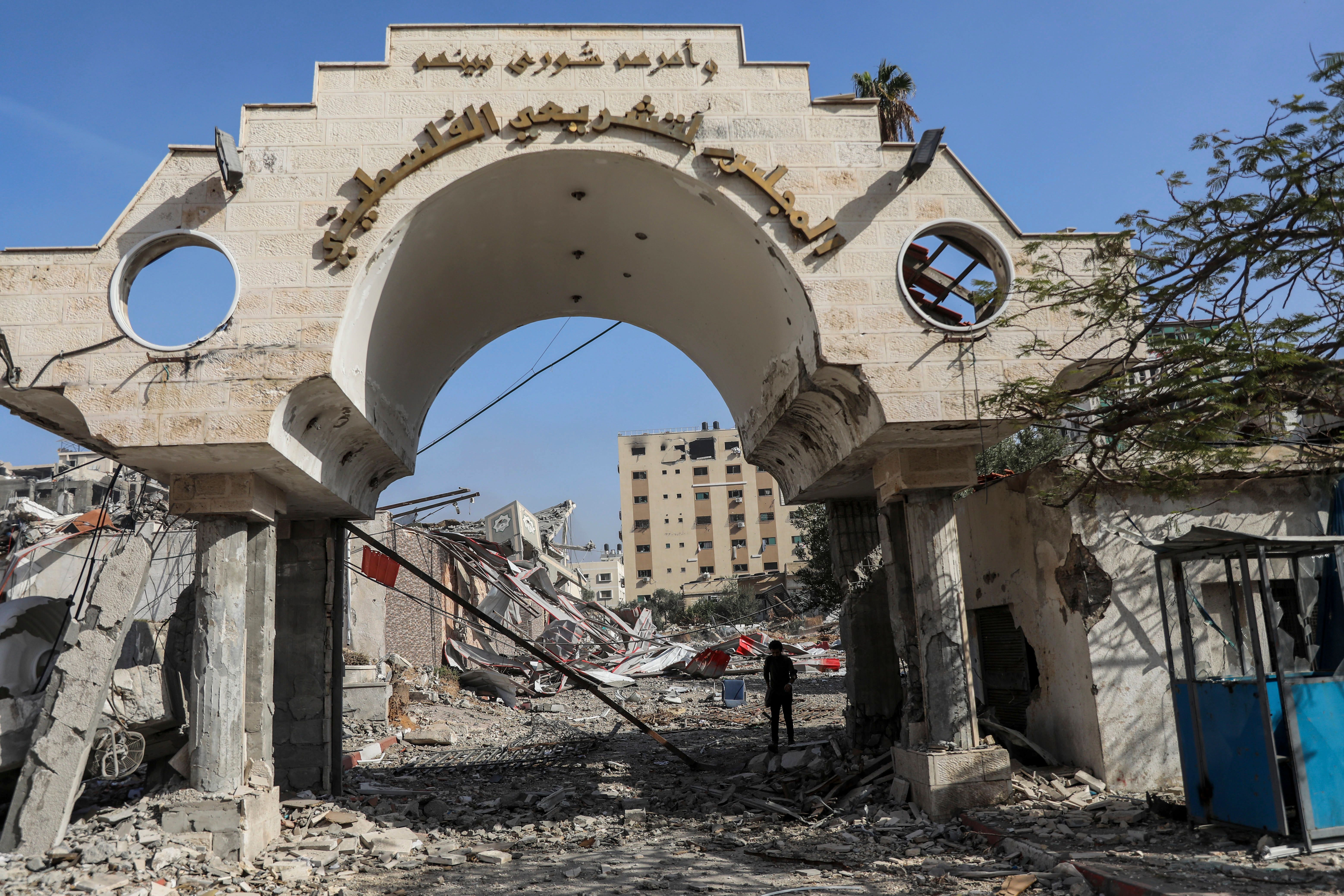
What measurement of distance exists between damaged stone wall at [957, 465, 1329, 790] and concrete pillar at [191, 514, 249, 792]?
8422mm

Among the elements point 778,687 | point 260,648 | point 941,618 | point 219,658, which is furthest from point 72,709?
point 778,687

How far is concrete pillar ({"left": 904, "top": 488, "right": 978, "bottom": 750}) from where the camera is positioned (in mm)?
8828

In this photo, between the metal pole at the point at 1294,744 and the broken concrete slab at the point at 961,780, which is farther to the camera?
the broken concrete slab at the point at 961,780

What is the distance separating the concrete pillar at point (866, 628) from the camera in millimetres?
11719

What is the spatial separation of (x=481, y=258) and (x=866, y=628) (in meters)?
6.91

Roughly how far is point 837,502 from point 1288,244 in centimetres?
669

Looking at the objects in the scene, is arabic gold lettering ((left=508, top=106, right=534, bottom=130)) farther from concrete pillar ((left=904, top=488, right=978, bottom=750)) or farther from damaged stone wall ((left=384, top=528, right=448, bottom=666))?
damaged stone wall ((left=384, top=528, right=448, bottom=666))

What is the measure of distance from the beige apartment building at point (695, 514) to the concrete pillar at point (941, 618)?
67.5 metres

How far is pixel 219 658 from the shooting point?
8188 mm

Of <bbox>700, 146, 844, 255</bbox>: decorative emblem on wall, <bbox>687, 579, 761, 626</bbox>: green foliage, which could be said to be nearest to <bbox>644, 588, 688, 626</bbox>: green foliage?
<bbox>687, 579, 761, 626</bbox>: green foliage

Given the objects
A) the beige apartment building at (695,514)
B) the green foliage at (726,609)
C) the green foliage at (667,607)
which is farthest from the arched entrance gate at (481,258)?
the beige apartment building at (695,514)

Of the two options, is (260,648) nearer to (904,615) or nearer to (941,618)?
(904,615)

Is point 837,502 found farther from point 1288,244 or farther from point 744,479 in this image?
point 744,479

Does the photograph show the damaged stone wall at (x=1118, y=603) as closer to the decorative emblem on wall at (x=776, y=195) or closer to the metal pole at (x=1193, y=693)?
the metal pole at (x=1193, y=693)
